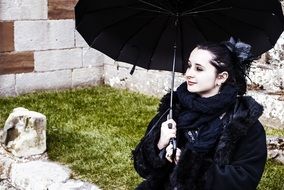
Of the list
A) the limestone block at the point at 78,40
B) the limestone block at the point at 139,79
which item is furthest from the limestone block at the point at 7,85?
the limestone block at the point at 139,79

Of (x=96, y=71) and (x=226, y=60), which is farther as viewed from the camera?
(x=96, y=71)

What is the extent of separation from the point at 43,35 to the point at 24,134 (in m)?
2.64

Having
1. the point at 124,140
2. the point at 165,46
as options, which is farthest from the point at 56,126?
the point at 165,46

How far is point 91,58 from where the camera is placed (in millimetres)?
7285

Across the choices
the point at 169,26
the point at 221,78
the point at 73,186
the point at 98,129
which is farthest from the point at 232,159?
the point at 98,129

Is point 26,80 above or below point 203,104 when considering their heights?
below

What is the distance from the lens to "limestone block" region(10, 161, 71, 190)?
156 inches

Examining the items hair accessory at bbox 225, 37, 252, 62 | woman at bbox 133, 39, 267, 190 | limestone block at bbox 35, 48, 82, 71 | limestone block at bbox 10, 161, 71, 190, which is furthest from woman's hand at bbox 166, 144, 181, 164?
limestone block at bbox 35, 48, 82, 71

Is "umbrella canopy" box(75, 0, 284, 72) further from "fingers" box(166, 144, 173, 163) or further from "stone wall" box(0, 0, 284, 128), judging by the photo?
"stone wall" box(0, 0, 284, 128)

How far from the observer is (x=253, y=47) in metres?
2.65

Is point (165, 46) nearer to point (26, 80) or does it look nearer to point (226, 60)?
point (226, 60)

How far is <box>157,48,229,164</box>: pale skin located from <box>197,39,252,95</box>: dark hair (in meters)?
0.02

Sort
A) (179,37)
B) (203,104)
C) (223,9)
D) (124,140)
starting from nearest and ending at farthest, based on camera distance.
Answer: (203,104) < (223,9) < (179,37) < (124,140)

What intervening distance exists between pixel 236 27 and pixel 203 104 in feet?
1.56
